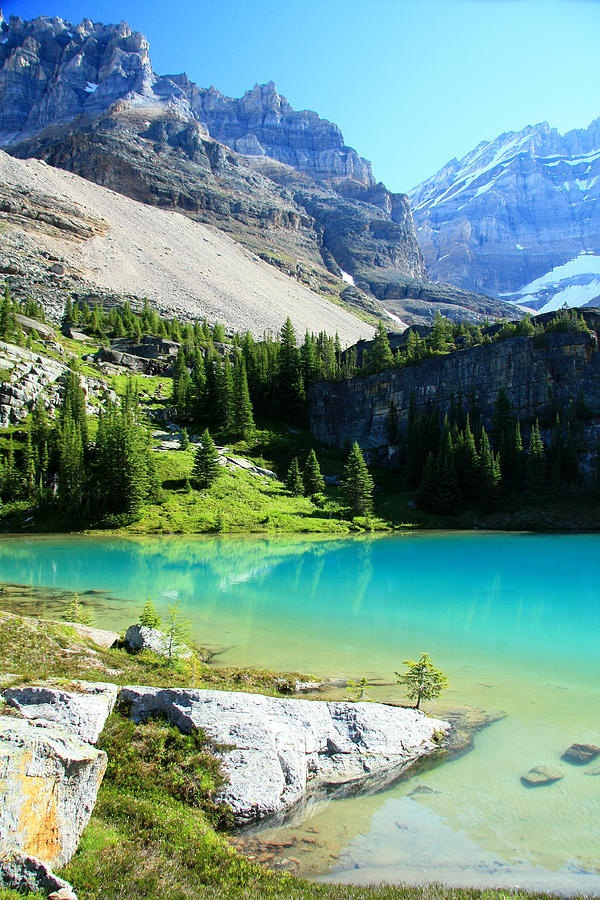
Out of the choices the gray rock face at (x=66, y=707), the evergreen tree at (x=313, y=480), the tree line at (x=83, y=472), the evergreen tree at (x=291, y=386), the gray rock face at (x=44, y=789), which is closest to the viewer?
the gray rock face at (x=44, y=789)

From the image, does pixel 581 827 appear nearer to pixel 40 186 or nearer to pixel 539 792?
pixel 539 792

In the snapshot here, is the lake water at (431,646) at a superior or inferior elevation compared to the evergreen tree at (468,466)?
inferior

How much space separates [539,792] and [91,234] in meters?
194

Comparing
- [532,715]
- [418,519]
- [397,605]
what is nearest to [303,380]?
[418,519]

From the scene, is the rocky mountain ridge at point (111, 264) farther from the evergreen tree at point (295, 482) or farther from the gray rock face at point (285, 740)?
the gray rock face at point (285, 740)

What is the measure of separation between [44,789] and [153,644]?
8.79 m

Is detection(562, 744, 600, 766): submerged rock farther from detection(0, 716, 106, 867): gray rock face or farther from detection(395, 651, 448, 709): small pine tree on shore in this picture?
detection(0, 716, 106, 867): gray rock face

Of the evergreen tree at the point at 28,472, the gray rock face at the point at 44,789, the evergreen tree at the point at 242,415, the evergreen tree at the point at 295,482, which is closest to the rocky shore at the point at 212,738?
the gray rock face at the point at 44,789

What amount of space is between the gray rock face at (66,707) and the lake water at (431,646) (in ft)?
10.4

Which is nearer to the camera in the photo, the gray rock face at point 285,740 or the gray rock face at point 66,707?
the gray rock face at point 66,707

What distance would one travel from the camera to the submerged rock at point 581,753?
1040 centimetres

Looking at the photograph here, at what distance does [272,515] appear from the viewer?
6150cm

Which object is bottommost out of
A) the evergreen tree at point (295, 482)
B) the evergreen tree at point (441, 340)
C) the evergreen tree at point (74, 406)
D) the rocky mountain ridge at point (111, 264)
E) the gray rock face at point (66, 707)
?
the gray rock face at point (66, 707)

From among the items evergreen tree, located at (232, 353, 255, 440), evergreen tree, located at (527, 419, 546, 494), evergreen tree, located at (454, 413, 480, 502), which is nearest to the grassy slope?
evergreen tree, located at (454, 413, 480, 502)
